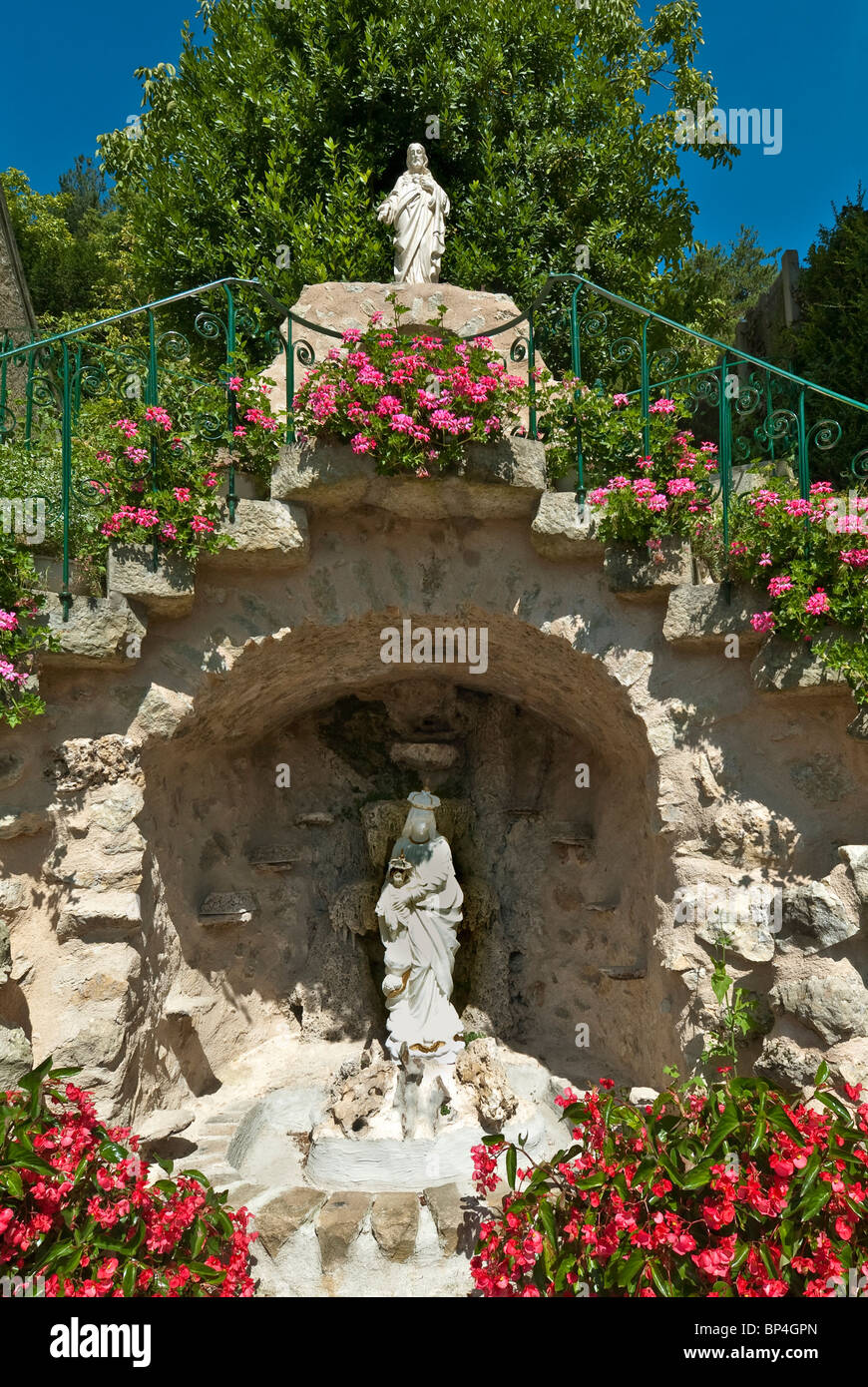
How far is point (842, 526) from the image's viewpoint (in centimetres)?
450

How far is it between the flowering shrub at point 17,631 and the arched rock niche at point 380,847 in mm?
948

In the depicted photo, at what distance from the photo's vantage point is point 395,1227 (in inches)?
180

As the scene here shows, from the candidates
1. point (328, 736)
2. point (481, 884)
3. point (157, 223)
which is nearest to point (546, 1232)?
point (481, 884)

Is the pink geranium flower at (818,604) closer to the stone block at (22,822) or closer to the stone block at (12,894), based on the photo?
the stone block at (22,822)

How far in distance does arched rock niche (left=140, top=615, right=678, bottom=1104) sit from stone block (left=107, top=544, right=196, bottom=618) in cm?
60

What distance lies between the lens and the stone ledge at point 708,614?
191 inches

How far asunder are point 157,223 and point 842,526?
8042 millimetres

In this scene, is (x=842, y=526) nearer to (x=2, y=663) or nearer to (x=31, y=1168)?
(x=2, y=663)

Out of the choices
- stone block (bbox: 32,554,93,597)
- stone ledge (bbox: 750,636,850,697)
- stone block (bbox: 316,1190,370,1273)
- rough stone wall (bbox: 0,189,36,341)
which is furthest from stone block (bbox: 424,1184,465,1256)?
rough stone wall (bbox: 0,189,36,341)

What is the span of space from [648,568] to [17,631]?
3401 millimetres

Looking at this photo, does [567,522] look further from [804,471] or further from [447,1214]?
[447,1214]

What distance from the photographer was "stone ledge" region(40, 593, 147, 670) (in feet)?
15.5

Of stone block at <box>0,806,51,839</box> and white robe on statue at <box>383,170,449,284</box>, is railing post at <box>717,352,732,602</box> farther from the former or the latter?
stone block at <box>0,806,51,839</box>

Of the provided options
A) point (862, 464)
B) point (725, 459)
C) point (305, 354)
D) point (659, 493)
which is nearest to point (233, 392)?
point (305, 354)
